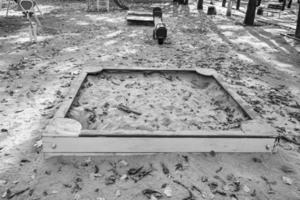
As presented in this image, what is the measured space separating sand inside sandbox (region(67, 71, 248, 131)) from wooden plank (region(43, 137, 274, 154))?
368 mm

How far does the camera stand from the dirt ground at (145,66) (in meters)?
2.71

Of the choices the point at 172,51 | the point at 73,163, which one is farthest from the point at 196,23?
the point at 73,163

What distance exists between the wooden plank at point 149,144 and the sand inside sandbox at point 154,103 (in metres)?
0.37

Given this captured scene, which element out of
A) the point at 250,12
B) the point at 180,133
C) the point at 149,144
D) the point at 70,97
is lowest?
the point at 149,144

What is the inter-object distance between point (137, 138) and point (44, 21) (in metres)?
9.84

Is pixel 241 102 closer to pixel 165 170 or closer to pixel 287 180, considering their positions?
pixel 287 180

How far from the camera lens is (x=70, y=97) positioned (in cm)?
389

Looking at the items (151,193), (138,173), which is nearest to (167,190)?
(151,193)

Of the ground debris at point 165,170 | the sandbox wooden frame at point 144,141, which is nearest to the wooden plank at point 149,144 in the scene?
the sandbox wooden frame at point 144,141

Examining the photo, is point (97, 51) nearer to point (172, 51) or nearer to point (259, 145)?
point (172, 51)

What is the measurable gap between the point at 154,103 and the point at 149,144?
121 cm

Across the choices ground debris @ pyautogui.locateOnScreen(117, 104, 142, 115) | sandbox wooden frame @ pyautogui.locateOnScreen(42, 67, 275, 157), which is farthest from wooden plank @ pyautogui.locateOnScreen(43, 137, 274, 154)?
ground debris @ pyautogui.locateOnScreen(117, 104, 142, 115)

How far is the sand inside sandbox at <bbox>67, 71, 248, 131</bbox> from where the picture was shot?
11.8 feet

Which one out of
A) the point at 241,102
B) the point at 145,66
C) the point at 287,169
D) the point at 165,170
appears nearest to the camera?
the point at 165,170
